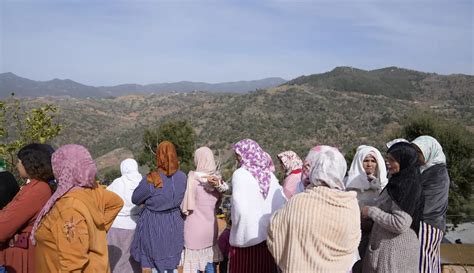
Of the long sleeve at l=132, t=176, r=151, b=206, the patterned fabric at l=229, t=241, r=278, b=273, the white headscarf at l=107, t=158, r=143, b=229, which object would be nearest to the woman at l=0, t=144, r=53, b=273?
the long sleeve at l=132, t=176, r=151, b=206

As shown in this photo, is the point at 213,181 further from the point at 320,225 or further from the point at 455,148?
the point at 455,148

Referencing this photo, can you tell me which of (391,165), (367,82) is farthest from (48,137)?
(367,82)

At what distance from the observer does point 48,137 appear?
8609 mm

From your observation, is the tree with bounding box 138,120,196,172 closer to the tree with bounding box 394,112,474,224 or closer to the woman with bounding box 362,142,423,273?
the tree with bounding box 394,112,474,224

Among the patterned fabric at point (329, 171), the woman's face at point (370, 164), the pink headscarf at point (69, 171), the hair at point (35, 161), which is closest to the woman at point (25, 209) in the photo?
the hair at point (35, 161)

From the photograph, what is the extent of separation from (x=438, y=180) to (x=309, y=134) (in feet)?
97.6

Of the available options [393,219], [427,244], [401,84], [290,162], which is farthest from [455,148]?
[401,84]

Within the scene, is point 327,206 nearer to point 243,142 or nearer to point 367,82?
point 243,142

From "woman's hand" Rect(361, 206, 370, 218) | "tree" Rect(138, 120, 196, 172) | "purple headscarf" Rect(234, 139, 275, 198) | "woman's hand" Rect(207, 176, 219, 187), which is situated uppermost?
"purple headscarf" Rect(234, 139, 275, 198)

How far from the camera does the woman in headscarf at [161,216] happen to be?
3.48 meters

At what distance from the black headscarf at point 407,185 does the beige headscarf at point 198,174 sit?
1511 millimetres

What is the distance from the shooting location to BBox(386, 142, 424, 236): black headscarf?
8.98 ft

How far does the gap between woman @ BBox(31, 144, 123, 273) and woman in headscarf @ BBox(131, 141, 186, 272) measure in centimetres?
84

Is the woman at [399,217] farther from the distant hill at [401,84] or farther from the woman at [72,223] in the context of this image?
the distant hill at [401,84]
